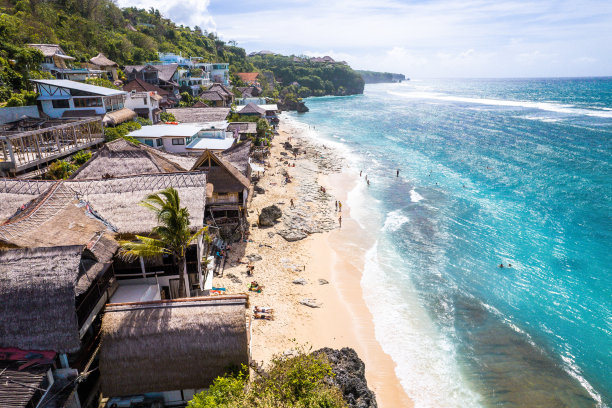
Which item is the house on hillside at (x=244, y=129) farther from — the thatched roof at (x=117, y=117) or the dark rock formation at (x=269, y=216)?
the dark rock formation at (x=269, y=216)

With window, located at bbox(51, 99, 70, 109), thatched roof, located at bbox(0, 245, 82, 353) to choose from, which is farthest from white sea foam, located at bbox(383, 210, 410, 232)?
window, located at bbox(51, 99, 70, 109)

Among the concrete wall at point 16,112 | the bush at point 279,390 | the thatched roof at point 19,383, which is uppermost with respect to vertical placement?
the concrete wall at point 16,112

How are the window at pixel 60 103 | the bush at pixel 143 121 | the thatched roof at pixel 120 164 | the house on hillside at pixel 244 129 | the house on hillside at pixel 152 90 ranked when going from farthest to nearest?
the house on hillside at pixel 152 90 → the house on hillside at pixel 244 129 → the bush at pixel 143 121 → the window at pixel 60 103 → the thatched roof at pixel 120 164

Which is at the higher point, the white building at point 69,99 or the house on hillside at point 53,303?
the white building at point 69,99

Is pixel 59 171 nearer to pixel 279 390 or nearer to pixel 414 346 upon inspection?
pixel 279 390

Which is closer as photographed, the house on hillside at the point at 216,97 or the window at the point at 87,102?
the window at the point at 87,102

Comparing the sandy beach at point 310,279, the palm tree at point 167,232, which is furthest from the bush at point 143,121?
the palm tree at point 167,232

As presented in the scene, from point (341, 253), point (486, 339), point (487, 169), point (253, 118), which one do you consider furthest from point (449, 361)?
point (253, 118)

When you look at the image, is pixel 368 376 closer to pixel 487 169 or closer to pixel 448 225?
pixel 448 225
